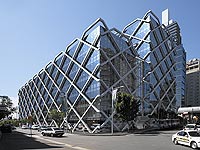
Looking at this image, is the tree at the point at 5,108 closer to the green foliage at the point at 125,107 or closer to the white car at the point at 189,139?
the green foliage at the point at 125,107

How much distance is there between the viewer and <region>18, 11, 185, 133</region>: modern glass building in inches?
2662

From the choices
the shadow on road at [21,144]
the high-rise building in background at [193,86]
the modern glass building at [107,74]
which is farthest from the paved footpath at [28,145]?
the high-rise building in background at [193,86]

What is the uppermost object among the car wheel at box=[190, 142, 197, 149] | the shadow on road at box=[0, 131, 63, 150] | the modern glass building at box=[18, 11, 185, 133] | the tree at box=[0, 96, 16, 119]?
the modern glass building at box=[18, 11, 185, 133]

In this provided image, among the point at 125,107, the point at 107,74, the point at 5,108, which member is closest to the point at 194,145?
the point at 5,108

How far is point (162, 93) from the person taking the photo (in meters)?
92.9

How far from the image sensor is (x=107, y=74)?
68.9 meters

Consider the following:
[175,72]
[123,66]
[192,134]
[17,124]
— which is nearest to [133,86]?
[123,66]

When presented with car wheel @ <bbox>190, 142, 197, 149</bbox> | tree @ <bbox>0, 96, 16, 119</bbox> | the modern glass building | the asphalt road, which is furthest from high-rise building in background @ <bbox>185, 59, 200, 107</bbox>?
car wheel @ <bbox>190, 142, 197, 149</bbox>

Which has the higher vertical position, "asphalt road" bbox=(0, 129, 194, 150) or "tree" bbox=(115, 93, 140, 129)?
"tree" bbox=(115, 93, 140, 129)

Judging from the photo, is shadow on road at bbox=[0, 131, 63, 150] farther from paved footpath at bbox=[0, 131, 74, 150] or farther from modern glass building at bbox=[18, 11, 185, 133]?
modern glass building at bbox=[18, 11, 185, 133]

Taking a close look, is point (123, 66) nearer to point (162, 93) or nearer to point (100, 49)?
point (100, 49)

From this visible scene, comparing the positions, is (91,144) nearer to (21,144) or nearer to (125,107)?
(21,144)

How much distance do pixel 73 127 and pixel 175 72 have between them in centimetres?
5029

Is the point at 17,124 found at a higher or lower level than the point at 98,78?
lower
